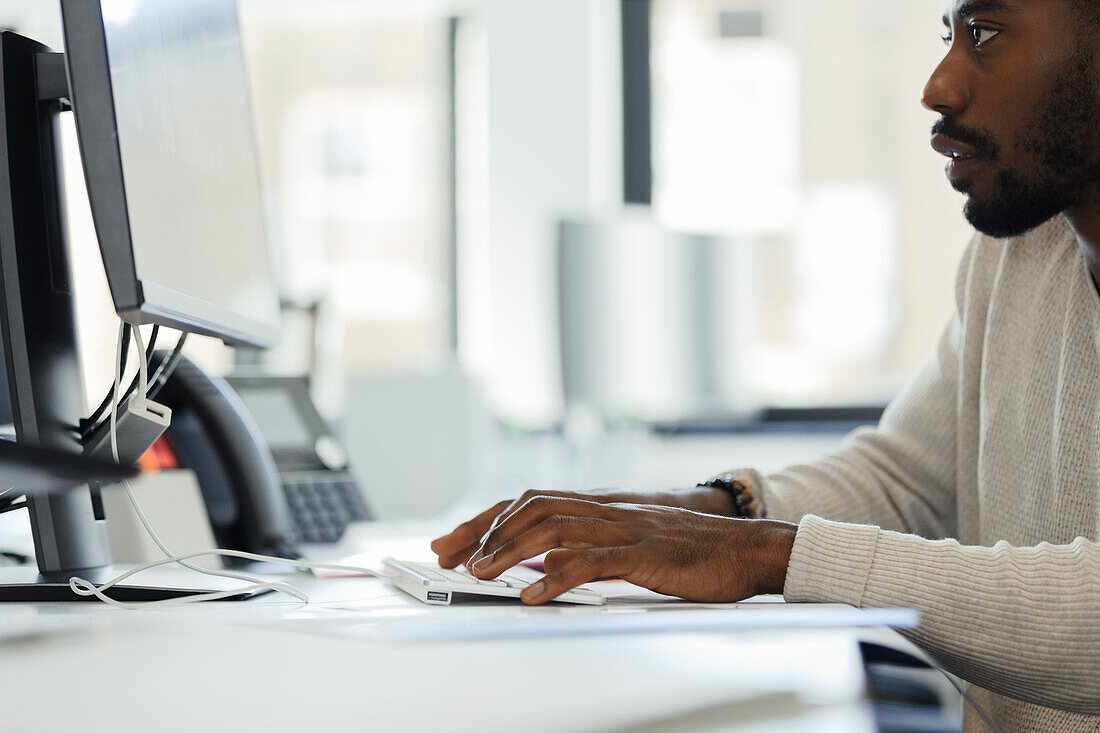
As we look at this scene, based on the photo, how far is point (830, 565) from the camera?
67 cm

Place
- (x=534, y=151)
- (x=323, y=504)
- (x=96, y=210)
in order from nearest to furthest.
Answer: (x=96, y=210) < (x=323, y=504) < (x=534, y=151)

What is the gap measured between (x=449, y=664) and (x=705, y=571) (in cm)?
29

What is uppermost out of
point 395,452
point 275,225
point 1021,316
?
point 275,225

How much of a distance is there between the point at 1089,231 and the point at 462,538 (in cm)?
73

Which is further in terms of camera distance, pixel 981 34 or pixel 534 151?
pixel 534 151

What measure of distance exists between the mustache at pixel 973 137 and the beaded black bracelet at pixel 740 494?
0.44 meters

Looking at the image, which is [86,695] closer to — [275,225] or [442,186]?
[275,225]

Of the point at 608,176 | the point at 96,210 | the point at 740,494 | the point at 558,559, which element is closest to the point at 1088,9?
the point at 740,494

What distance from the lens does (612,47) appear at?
3.68 meters

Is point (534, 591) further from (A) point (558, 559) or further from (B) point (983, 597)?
(B) point (983, 597)

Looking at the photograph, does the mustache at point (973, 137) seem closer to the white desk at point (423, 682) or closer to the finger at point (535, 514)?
the finger at point (535, 514)

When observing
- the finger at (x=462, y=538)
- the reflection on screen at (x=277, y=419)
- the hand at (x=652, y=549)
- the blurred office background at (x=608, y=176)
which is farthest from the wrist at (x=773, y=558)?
the blurred office background at (x=608, y=176)

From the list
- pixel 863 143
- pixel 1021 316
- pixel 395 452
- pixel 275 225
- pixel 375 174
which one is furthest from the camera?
pixel 375 174

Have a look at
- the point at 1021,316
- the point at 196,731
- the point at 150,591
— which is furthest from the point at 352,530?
the point at 196,731
